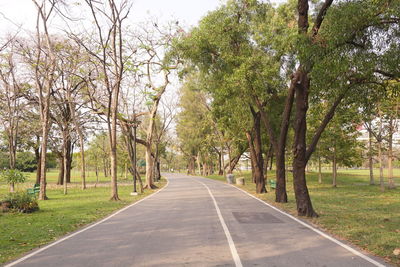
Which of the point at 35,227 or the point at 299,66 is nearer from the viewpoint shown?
the point at 35,227

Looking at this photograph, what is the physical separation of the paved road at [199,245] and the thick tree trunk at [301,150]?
111 cm

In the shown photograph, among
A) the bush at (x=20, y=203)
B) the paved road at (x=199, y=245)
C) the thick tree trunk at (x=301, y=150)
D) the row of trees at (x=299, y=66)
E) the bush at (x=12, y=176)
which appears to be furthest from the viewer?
the bush at (x=12, y=176)

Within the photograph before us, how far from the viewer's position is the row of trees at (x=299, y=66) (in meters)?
9.71

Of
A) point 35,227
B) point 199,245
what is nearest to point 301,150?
point 199,245

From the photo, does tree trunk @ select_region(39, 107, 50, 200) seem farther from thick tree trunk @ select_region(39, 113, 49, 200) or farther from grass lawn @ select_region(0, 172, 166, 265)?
grass lawn @ select_region(0, 172, 166, 265)

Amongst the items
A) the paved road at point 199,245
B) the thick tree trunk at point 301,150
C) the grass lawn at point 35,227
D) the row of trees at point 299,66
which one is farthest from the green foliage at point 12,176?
the thick tree trunk at point 301,150

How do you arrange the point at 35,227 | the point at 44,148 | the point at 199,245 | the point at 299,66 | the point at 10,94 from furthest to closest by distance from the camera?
the point at 10,94 < the point at 44,148 < the point at 299,66 < the point at 35,227 < the point at 199,245

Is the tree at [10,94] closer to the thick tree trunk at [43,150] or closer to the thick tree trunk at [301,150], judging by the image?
the thick tree trunk at [43,150]

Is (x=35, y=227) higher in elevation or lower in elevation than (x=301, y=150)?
lower

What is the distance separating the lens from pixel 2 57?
23.9 m

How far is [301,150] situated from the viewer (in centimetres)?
1252

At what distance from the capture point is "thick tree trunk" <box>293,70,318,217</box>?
12.3m

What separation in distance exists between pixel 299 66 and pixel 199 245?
7604 mm

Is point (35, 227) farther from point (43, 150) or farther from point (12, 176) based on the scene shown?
point (43, 150)
